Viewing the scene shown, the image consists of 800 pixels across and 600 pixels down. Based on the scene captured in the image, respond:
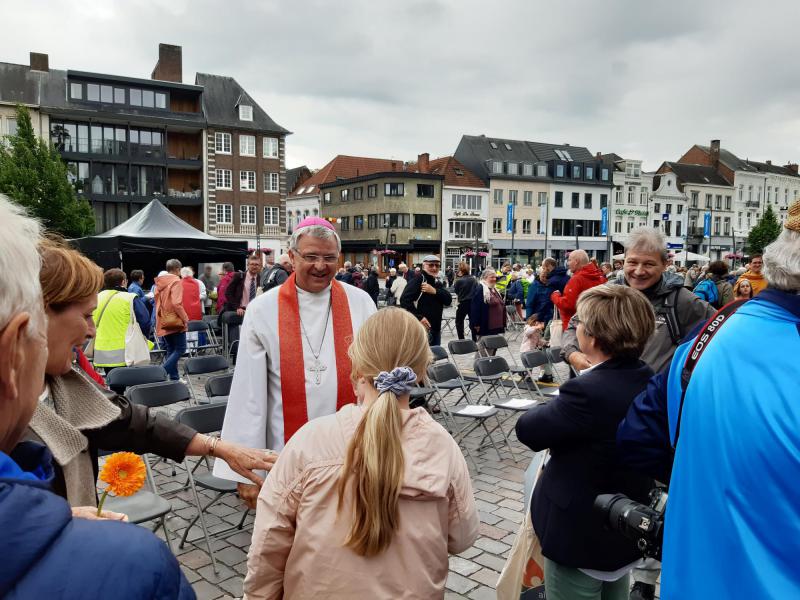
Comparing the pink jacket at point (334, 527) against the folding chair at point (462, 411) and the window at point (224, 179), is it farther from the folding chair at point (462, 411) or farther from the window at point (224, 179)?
the window at point (224, 179)

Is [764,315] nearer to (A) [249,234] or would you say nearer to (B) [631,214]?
(A) [249,234]

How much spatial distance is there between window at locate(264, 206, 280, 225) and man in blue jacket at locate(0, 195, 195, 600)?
44403mm

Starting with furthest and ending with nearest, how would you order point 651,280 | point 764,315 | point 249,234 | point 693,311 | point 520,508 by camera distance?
1. point 249,234
2. point 520,508
3. point 651,280
4. point 693,311
5. point 764,315

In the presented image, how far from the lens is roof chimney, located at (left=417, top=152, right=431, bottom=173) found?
5347 cm

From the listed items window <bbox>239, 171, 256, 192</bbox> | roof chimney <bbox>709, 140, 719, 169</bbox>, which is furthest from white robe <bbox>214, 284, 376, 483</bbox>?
roof chimney <bbox>709, 140, 719, 169</bbox>

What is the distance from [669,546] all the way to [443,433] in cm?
67

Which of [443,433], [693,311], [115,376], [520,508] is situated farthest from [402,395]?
[115,376]

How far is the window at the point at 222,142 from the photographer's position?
42022mm

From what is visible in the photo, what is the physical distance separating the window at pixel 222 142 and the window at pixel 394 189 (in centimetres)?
1382

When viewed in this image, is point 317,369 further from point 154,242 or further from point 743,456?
point 154,242

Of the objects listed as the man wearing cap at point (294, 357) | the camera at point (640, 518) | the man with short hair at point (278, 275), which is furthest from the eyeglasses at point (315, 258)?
the man with short hair at point (278, 275)

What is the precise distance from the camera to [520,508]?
4.68 m

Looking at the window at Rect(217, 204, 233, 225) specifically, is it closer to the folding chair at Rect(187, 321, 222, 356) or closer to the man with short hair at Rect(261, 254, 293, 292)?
the folding chair at Rect(187, 321, 222, 356)

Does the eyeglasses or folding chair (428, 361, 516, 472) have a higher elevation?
the eyeglasses
